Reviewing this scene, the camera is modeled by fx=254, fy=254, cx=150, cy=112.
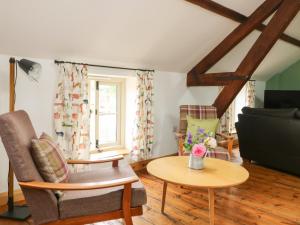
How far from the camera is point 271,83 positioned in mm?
6590

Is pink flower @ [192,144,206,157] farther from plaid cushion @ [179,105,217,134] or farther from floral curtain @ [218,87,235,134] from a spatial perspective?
floral curtain @ [218,87,235,134]

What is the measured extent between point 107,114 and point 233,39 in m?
2.16

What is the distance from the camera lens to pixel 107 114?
→ 371 centimetres

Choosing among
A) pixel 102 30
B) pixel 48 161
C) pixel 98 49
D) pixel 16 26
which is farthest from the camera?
pixel 98 49

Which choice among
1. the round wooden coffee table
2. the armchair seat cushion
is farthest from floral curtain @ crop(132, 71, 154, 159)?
the armchair seat cushion

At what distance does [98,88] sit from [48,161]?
6.35 feet

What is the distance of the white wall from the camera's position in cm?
258

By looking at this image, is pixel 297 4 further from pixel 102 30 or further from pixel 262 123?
pixel 102 30

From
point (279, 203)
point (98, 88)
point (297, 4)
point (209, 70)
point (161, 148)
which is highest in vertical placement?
point (297, 4)

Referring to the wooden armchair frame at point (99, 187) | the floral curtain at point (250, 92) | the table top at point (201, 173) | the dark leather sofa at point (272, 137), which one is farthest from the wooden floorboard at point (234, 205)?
the floral curtain at point (250, 92)

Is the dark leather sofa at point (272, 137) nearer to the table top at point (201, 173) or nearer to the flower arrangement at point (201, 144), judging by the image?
the table top at point (201, 173)

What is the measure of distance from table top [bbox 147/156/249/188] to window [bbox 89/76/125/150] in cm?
143

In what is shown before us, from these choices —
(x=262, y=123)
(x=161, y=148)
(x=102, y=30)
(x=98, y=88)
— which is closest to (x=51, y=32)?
(x=102, y=30)

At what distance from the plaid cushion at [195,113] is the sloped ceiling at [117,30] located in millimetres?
724
